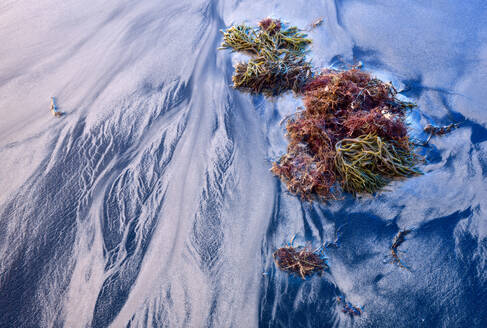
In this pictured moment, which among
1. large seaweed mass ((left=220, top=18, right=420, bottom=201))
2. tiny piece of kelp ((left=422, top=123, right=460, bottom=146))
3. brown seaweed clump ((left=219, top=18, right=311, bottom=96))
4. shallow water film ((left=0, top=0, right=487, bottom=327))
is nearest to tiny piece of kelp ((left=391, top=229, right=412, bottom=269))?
shallow water film ((left=0, top=0, right=487, bottom=327))

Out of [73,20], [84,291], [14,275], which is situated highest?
[73,20]

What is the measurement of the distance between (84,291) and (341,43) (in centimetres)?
326

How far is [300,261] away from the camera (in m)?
1.71

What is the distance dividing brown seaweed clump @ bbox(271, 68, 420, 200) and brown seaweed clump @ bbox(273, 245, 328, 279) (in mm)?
411

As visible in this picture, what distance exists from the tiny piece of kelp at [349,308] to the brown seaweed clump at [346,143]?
0.69m

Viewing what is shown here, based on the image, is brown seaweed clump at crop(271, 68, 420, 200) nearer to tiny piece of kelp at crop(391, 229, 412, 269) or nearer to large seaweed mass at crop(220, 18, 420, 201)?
large seaweed mass at crop(220, 18, 420, 201)

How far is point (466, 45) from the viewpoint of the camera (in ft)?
10.1

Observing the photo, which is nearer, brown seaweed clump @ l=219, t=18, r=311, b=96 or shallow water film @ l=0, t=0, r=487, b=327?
shallow water film @ l=0, t=0, r=487, b=327

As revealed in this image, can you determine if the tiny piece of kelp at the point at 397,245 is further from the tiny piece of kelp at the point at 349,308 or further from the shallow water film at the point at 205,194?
the tiny piece of kelp at the point at 349,308

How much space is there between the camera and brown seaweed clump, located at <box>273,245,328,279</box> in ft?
5.59

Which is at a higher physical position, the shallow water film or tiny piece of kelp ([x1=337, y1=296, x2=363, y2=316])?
the shallow water film

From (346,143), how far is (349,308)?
3.82ft

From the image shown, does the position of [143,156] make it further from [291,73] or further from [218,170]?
[291,73]

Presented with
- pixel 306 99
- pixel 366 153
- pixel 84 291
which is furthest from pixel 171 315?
pixel 306 99
